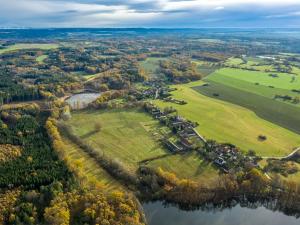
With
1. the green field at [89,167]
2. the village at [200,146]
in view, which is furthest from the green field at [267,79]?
the green field at [89,167]

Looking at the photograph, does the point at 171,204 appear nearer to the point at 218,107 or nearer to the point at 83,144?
the point at 83,144

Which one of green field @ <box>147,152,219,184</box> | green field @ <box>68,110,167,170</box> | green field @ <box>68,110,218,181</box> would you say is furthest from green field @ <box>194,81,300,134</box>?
green field @ <box>68,110,167,170</box>

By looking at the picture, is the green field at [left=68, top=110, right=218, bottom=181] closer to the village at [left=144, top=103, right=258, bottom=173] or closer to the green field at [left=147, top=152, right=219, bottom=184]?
the green field at [left=147, top=152, right=219, bottom=184]

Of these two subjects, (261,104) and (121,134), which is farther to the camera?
(261,104)

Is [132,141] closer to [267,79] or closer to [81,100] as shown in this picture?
[81,100]

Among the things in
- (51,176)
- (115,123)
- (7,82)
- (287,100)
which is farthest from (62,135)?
(287,100)

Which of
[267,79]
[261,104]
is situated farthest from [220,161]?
[267,79]

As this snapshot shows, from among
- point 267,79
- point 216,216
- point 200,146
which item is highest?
point 200,146
